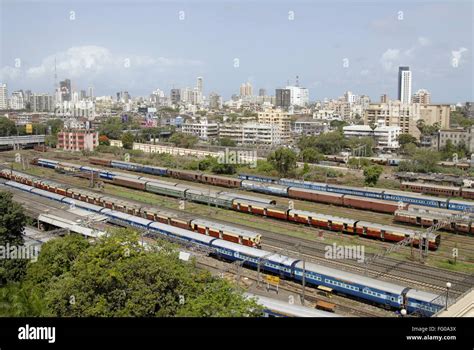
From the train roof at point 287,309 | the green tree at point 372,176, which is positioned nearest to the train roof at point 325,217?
the train roof at point 287,309

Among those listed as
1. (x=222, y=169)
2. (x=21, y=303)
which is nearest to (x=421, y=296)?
(x=21, y=303)

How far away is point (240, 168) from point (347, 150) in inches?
394

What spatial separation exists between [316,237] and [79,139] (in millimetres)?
21005

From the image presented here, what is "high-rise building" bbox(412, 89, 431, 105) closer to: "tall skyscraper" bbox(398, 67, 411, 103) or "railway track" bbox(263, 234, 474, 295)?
"tall skyscraper" bbox(398, 67, 411, 103)

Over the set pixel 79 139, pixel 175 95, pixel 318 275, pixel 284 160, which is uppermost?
pixel 175 95

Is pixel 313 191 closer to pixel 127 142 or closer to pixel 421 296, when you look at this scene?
pixel 421 296

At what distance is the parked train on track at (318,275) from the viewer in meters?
6.59

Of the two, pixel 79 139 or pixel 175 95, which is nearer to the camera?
pixel 79 139

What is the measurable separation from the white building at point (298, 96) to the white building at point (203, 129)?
3428 centimetres

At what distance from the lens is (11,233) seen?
317 inches

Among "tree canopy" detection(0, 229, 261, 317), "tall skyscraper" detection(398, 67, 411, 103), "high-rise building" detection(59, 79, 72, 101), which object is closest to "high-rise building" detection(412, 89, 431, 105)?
"tall skyscraper" detection(398, 67, 411, 103)

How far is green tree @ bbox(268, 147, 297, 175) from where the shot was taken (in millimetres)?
18531
